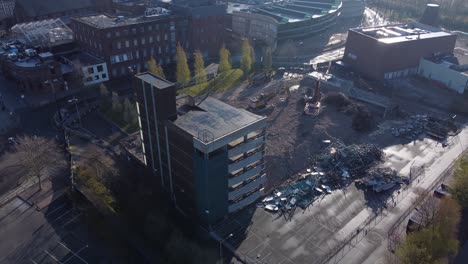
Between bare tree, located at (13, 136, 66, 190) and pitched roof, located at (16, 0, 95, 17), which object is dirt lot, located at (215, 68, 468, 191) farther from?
pitched roof, located at (16, 0, 95, 17)

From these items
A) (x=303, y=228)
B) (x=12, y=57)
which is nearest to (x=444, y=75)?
(x=303, y=228)

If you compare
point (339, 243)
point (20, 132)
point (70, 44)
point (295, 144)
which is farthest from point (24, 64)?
point (339, 243)

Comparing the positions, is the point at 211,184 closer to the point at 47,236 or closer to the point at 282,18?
the point at 47,236

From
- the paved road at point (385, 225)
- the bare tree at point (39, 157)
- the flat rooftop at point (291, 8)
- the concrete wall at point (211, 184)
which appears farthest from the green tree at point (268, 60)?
the concrete wall at point (211, 184)

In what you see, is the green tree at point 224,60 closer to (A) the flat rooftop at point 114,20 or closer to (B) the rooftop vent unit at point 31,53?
(A) the flat rooftop at point 114,20

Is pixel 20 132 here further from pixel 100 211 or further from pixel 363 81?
pixel 363 81
